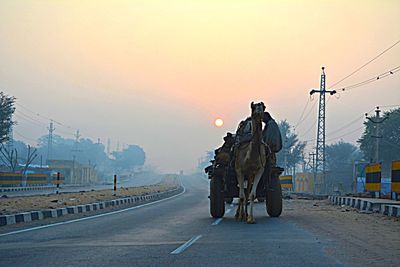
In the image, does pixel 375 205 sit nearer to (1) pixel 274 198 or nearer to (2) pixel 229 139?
(1) pixel 274 198

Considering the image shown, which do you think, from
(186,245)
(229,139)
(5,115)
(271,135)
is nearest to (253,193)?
(271,135)

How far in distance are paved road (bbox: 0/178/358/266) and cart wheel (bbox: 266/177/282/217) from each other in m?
2.12

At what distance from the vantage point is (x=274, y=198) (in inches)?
665

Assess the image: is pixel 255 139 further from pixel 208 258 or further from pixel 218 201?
pixel 208 258

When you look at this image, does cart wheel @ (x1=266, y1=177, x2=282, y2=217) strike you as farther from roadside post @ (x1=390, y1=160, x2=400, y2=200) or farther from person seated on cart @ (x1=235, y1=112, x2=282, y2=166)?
roadside post @ (x1=390, y1=160, x2=400, y2=200)

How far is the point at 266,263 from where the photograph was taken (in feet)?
26.7

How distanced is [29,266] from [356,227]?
29.5ft

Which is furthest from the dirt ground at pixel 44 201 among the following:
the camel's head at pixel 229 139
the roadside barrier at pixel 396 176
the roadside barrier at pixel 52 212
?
the roadside barrier at pixel 396 176

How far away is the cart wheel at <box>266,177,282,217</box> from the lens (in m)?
16.8

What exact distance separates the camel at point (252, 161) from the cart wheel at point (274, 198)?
3.83ft

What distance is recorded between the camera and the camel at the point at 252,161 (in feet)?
47.7

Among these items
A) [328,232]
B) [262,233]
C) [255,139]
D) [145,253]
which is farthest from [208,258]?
[255,139]

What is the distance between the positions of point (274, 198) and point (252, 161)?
2.56 meters

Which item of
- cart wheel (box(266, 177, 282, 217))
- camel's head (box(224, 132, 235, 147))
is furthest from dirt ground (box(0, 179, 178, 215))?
cart wheel (box(266, 177, 282, 217))
